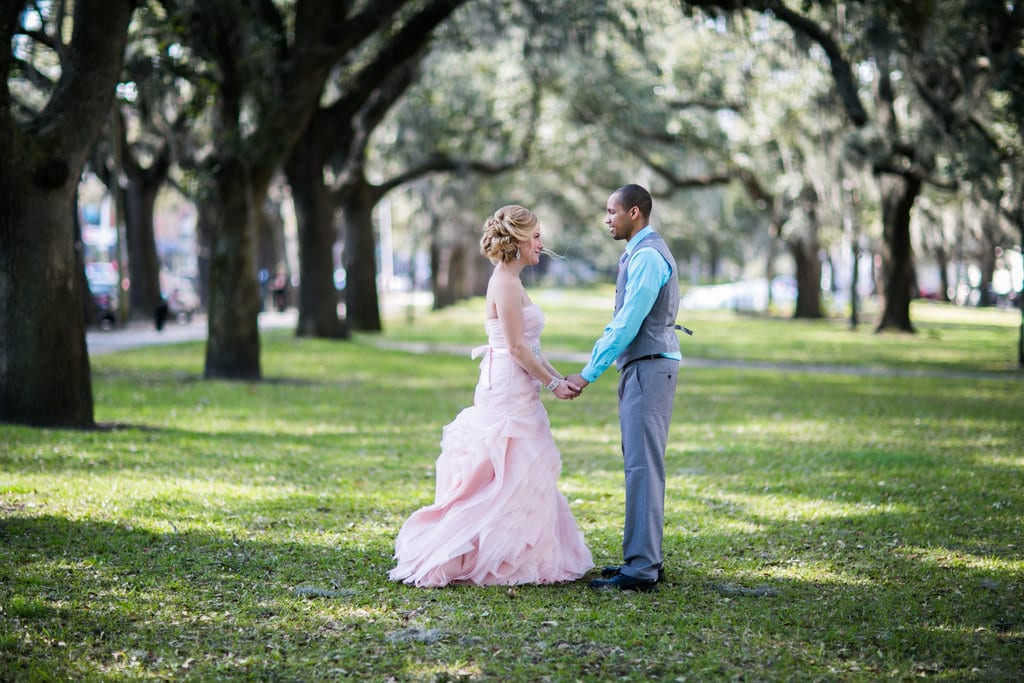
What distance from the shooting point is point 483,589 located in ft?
20.3

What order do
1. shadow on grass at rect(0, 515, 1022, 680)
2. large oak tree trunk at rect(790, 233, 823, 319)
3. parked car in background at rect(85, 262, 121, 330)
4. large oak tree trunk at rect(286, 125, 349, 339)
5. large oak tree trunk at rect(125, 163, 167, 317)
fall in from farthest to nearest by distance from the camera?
large oak tree trunk at rect(790, 233, 823, 319)
large oak tree trunk at rect(125, 163, 167, 317)
parked car in background at rect(85, 262, 121, 330)
large oak tree trunk at rect(286, 125, 349, 339)
shadow on grass at rect(0, 515, 1022, 680)

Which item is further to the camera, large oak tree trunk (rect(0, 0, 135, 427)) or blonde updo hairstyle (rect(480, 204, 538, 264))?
large oak tree trunk (rect(0, 0, 135, 427))

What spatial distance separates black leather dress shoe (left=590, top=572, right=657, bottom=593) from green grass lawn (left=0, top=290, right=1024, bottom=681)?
12 cm

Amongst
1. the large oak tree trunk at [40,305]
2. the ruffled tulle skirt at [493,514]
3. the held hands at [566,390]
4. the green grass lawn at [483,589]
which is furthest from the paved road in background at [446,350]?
the held hands at [566,390]

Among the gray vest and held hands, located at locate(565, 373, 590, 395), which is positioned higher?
the gray vest

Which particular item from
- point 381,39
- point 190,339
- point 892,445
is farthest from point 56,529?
point 190,339

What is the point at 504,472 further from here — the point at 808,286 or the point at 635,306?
the point at 808,286

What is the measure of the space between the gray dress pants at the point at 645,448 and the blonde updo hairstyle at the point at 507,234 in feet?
3.09

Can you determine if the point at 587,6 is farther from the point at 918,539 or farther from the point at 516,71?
the point at 918,539

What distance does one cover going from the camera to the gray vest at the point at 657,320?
19.9 ft

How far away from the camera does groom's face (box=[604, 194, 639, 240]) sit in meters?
6.12

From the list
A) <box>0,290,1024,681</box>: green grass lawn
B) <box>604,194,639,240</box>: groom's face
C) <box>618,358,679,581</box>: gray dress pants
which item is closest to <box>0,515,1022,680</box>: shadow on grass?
<box>0,290,1024,681</box>: green grass lawn

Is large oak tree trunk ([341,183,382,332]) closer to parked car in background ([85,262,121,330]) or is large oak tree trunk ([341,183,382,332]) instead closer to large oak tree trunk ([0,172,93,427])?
parked car in background ([85,262,121,330])

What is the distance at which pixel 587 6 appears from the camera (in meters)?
19.3
